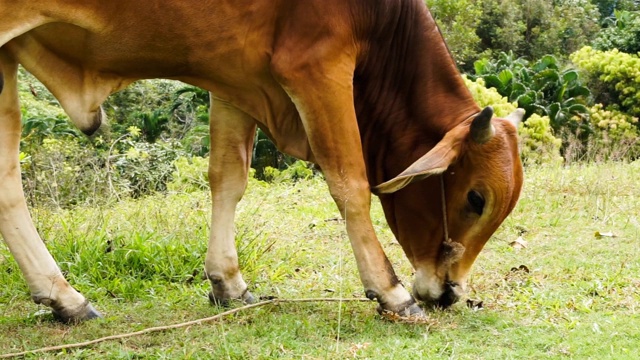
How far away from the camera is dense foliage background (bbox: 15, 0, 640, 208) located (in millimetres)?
8021

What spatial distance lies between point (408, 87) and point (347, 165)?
59cm

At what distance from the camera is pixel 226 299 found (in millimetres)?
4199

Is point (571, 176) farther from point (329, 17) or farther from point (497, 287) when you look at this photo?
point (329, 17)

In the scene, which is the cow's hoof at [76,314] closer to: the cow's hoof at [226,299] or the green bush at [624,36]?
the cow's hoof at [226,299]

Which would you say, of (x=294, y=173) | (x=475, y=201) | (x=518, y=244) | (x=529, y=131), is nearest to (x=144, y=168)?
(x=294, y=173)

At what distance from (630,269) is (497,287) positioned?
87 centimetres

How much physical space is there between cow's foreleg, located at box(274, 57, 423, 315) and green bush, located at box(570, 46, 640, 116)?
16.5 m

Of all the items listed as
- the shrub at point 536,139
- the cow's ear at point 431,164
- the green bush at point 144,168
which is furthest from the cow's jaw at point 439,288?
the shrub at point 536,139

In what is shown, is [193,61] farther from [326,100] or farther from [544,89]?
[544,89]

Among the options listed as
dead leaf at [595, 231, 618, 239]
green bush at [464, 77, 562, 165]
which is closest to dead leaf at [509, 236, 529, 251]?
dead leaf at [595, 231, 618, 239]

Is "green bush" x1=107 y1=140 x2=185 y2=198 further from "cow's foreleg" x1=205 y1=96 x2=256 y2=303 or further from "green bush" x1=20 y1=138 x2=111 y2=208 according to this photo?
"cow's foreleg" x1=205 y1=96 x2=256 y2=303

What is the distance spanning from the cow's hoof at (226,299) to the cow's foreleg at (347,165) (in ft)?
2.45

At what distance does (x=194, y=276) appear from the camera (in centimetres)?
482

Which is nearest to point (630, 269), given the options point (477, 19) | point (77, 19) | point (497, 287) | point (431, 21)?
point (497, 287)
